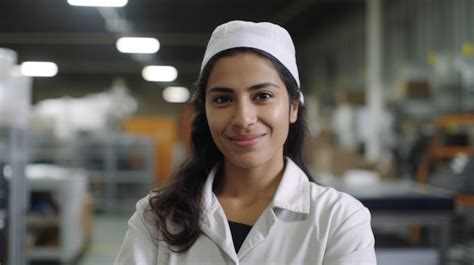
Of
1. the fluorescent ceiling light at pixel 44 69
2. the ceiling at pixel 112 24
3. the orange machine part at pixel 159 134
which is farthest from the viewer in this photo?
the orange machine part at pixel 159 134

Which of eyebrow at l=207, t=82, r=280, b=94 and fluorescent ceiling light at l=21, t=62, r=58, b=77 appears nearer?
eyebrow at l=207, t=82, r=280, b=94

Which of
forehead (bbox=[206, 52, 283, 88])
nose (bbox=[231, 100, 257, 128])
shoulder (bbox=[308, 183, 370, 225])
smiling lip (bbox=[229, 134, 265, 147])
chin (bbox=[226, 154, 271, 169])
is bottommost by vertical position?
shoulder (bbox=[308, 183, 370, 225])

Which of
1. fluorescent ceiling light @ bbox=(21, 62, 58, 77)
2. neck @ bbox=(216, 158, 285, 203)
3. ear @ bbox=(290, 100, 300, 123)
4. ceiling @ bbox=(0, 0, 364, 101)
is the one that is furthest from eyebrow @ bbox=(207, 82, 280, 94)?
fluorescent ceiling light @ bbox=(21, 62, 58, 77)

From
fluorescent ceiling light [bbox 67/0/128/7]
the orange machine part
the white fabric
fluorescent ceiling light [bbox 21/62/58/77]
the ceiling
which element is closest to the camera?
the white fabric

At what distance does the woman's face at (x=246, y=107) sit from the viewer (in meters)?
1.25

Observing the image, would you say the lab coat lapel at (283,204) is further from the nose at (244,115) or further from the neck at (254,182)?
the nose at (244,115)

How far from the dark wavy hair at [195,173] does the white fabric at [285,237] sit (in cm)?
3

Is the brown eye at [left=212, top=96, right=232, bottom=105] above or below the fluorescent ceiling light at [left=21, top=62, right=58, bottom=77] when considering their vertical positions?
below

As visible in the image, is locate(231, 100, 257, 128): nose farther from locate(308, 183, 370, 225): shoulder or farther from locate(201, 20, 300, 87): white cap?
locate(308, 183, 370, 225): shoulder

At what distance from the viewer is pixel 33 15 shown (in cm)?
202

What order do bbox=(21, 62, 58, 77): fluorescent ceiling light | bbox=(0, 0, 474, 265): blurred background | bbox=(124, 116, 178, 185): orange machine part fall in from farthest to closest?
1. bbox=(124, 116, 178, 185): orange machine part
2. bbox=(21, 62, 58, 77): fluorescent ceiling light
3. bbox=(0, 0, 474, 265): blurred background

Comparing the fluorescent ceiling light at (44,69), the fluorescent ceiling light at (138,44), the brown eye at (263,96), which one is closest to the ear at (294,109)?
the brown eye at (263,96)

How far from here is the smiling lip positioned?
1.25 meters

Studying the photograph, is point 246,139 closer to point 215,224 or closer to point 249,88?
point 249,88
